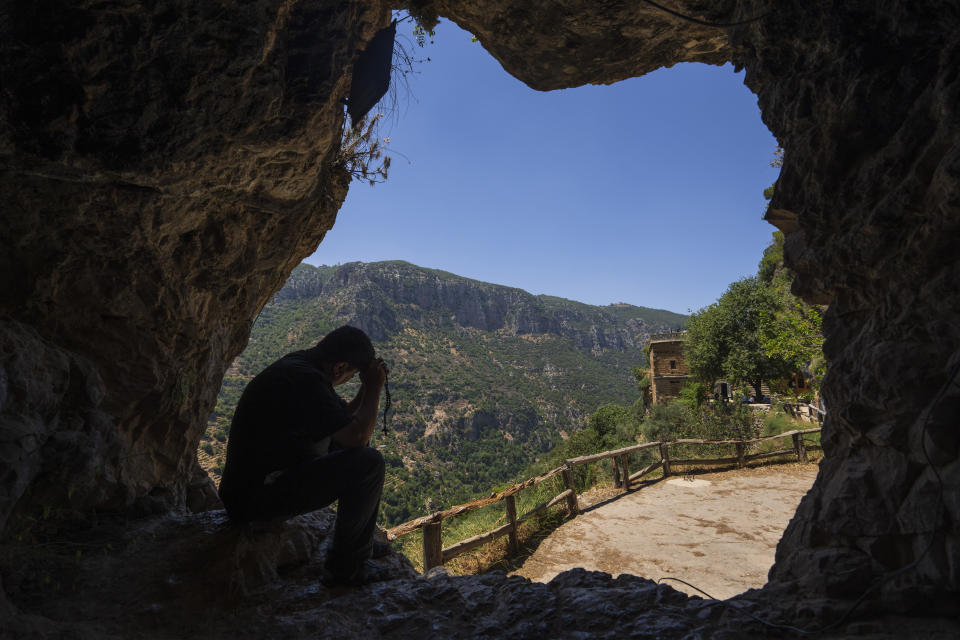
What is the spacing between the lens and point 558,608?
2.31 m

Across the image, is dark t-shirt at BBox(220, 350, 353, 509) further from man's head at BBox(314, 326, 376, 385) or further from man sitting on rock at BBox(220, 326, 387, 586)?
man's head at BBox(314, 326, 376, 385)

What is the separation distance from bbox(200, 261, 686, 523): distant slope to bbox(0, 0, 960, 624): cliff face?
19210mm

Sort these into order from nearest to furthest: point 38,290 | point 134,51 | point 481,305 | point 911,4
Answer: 1. point 911,4
2. point 134,51
3. point 38,290
4. point 481,305

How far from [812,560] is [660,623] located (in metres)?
0.90

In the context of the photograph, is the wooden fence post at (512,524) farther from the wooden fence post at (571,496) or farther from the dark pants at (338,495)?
the dark pants at (338,495)

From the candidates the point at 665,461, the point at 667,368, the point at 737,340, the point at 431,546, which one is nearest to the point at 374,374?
the point at 431,546

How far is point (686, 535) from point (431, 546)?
4.26 meters

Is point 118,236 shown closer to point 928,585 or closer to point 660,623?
point 660,623

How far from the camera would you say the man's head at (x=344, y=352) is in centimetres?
282

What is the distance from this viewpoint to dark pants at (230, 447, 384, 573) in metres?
2.39

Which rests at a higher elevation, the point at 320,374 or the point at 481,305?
the point at 481,305

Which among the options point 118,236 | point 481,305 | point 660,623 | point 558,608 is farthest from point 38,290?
point 481,305

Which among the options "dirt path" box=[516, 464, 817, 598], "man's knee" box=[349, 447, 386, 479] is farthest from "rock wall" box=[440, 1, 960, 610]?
"dirt path" box=[516, 464, 817, 598]

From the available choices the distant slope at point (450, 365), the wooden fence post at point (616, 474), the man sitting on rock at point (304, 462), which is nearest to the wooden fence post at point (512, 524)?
the wooden fence post at point (616, 474)
